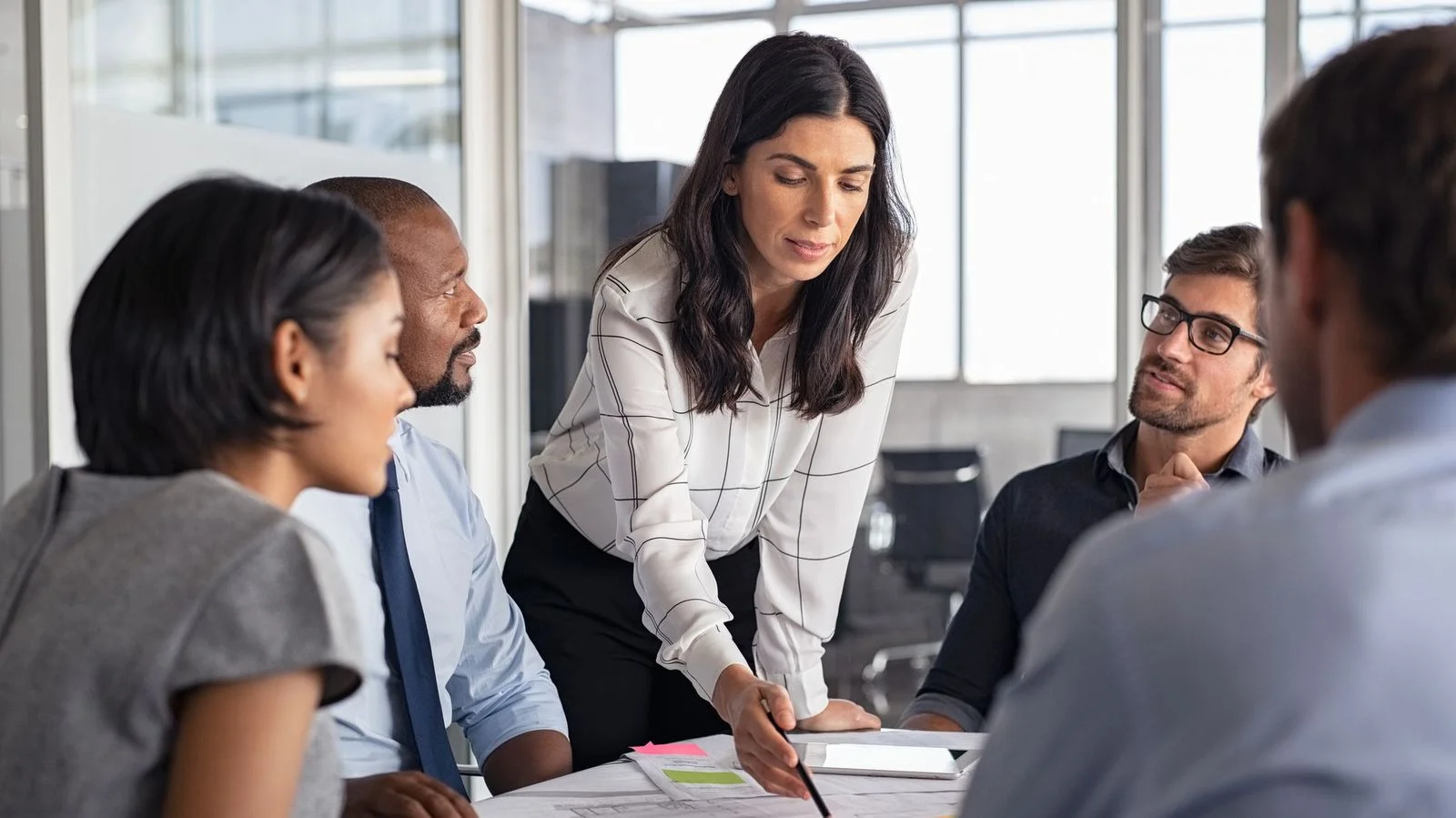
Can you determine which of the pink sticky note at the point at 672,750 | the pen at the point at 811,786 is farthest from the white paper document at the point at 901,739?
the pen at the point at 811,786

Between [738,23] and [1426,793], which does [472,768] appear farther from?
[738,23]

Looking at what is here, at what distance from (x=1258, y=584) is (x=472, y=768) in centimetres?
148

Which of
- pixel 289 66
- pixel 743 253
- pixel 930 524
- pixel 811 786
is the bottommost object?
pixel 930 524

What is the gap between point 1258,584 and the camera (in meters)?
0.66

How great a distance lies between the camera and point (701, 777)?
5.49 ft

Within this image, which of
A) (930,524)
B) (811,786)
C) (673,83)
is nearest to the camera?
(811,786)

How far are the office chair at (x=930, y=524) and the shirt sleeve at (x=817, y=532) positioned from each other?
2.07 metres

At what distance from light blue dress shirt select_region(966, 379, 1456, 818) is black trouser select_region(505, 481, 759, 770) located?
1.56 meters

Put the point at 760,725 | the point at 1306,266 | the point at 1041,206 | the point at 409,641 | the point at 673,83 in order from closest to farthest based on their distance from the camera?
the point at 1306,266, the point at 760,725, the point at 409,641, the point at 1041,206, the point at 673,83

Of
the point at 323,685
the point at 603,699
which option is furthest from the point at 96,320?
the point at 603,699

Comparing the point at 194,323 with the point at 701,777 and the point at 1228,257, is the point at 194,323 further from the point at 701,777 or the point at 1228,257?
the point at 1228,257

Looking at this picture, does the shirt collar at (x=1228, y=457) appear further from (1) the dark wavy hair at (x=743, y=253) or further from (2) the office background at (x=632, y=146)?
(2) the office background at (x=632, y=146)

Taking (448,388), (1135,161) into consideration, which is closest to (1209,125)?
(1135,161)

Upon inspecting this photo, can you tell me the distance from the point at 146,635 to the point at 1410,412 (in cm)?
77
